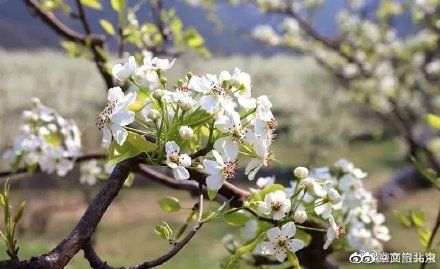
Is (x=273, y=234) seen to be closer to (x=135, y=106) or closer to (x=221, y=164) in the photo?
(x=221, y=164)

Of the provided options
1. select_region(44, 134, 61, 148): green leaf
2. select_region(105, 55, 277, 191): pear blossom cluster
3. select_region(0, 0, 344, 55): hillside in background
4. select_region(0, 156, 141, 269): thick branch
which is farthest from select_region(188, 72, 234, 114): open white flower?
select_region(0, 0, 344, 55): hillside in background

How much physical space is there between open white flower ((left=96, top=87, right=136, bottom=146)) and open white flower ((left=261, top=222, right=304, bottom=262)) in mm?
226

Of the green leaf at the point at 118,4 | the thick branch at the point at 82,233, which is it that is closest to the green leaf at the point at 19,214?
the thick branch at the point at 82,233

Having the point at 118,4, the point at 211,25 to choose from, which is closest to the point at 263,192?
the point at 118,4

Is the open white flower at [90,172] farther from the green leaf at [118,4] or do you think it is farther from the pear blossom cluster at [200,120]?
the pear blossom cluster at [200,120]

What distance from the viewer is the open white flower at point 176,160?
688 millimetres

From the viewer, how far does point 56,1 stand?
1.83 metres

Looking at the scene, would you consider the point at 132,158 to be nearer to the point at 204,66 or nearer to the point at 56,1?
the point at 56,1

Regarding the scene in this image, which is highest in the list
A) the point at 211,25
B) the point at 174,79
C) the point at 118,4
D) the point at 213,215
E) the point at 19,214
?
the point at 211,25

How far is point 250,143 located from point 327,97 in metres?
14.0

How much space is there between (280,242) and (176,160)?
179 mm

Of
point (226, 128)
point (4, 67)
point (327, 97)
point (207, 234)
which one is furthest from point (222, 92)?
point (327, 97)

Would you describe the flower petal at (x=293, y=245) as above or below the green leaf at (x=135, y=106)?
below

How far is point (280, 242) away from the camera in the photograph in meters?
0.76
